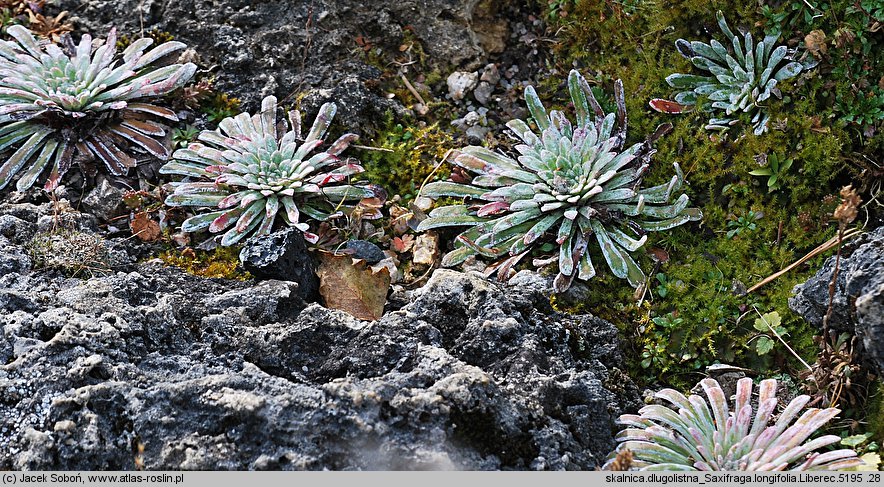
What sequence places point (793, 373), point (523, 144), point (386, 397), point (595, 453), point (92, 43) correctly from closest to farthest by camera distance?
point (386, 397) → point (595, 453) → point (793, 373) → point (523, 144) → point (92, 43)

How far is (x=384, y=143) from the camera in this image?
4.21 metres

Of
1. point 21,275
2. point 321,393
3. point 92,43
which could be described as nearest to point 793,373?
point 321,393

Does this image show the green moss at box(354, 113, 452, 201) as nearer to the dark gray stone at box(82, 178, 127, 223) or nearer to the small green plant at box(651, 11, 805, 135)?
the small green plant at box(651, 11, 805, 135)

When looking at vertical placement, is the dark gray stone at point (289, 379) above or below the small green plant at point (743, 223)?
below

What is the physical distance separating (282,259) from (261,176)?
65cm

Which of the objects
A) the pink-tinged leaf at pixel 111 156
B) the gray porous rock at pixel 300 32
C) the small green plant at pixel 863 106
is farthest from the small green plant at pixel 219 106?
the small green plant at pixel 863 106

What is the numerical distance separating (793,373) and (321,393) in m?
2.04

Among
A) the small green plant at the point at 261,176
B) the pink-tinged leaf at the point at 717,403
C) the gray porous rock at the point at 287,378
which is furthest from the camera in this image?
the small green plant at the point at 261,176

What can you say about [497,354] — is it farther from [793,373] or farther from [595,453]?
[793,373]

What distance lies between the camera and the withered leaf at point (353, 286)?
3541mm

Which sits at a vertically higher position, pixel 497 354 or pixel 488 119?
pixel 488 119

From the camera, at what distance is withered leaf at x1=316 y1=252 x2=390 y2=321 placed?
3.54m

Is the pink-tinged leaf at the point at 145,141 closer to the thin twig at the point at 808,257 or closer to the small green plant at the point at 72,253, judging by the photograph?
the small green plant at the point at 72,253

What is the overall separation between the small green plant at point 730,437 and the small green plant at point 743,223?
2.88ft
